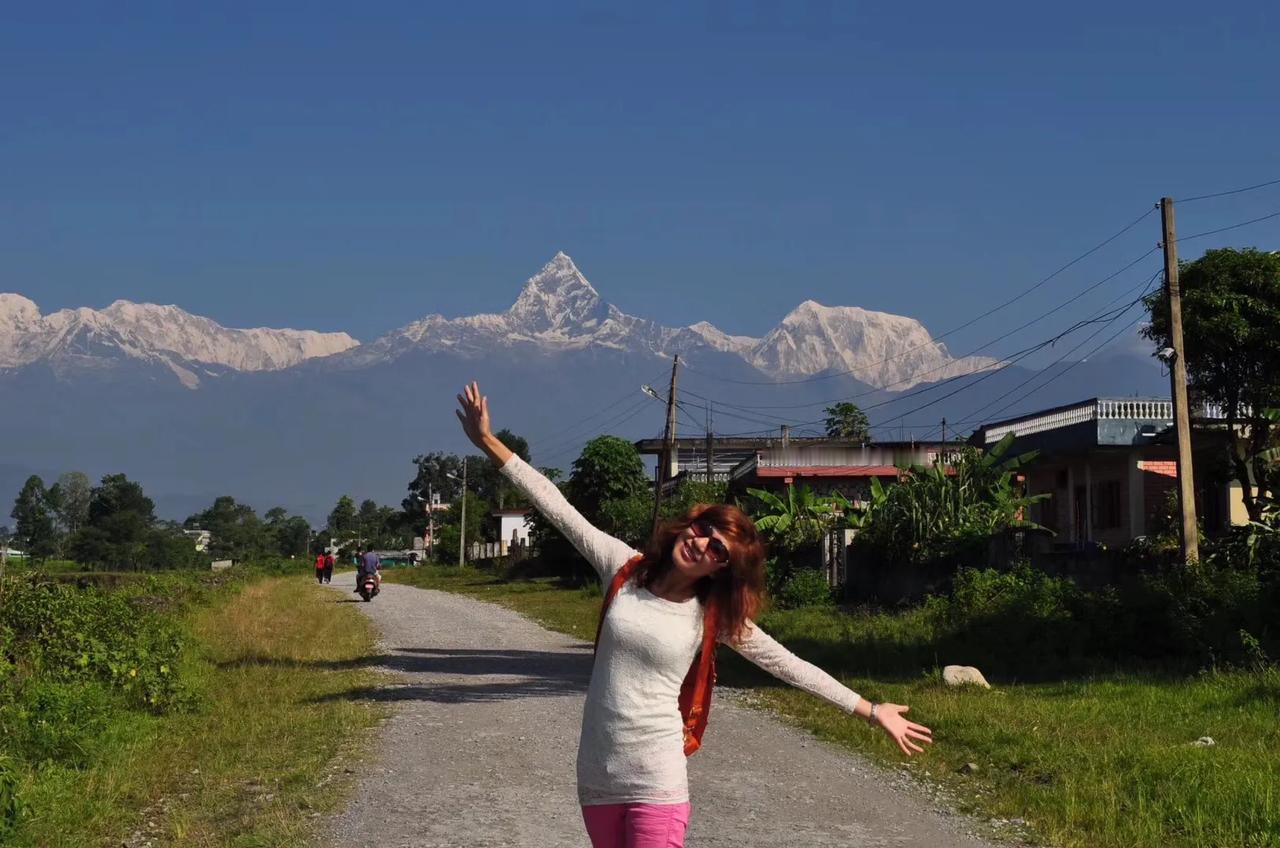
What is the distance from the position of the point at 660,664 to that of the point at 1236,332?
865 inches

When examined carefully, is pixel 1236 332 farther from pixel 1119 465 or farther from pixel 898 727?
pixel 898 727

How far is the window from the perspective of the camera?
3300 cm

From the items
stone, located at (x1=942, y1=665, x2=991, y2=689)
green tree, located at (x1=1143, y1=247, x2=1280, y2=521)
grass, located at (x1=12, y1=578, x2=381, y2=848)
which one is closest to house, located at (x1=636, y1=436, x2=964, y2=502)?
green tree, located at (x1=1143, y1=247, x2=1280, y2=521)

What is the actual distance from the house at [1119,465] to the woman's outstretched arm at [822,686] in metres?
24.6

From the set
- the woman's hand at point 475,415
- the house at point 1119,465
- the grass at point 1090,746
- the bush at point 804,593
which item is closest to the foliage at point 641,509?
the house at point 1119,465

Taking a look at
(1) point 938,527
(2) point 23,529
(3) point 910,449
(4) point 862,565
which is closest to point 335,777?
(1) point 938,527

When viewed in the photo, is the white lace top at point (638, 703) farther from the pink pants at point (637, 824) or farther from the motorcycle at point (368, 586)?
the motorcycle at point (368, 586)

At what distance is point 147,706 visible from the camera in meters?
13.4

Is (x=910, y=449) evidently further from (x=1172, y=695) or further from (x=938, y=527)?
(x=1172, y=695)

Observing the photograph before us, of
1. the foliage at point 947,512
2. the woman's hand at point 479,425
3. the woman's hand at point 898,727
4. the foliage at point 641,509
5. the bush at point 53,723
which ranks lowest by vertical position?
the bush at point 53,723

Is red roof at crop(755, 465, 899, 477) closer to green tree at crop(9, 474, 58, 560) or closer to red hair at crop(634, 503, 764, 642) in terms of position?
red hair at crop(634, 503, 764, 642)

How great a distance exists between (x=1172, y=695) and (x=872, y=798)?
18.3 ft

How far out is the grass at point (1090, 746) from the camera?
344 inches

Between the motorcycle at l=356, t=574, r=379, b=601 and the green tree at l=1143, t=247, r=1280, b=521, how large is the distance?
20717 mm
